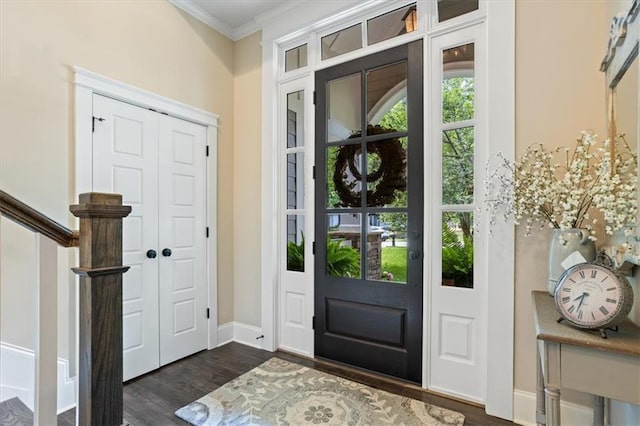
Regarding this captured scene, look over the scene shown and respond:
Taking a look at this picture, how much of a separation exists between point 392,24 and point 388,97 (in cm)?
56

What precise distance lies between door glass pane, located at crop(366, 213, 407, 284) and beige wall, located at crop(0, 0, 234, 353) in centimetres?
207

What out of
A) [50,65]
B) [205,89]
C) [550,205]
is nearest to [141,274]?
[50,65]

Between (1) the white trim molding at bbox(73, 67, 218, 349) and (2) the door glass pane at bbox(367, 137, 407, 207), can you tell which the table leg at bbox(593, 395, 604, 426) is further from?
(1) the white trim molding at bbox(73, 67, 218, 349)

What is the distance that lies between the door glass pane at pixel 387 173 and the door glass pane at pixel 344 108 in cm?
25

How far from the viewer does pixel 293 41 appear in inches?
119

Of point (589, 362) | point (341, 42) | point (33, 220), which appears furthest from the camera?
point (341, 42)

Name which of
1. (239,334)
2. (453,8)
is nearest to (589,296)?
(453,8)

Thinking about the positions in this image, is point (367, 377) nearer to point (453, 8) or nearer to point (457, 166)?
point (457, 166)

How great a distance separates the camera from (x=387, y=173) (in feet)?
8.27

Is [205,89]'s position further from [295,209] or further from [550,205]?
[550,205]

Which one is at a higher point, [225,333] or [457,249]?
[457,249]

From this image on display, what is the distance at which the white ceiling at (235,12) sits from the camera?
2.89 m

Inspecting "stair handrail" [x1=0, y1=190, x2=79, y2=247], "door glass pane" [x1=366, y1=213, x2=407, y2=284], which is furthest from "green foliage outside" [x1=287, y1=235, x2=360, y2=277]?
"stair handrail" [x1=0, y1=190, x2=79, y2=247]

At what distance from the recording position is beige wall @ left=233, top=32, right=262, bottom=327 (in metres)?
3.19
